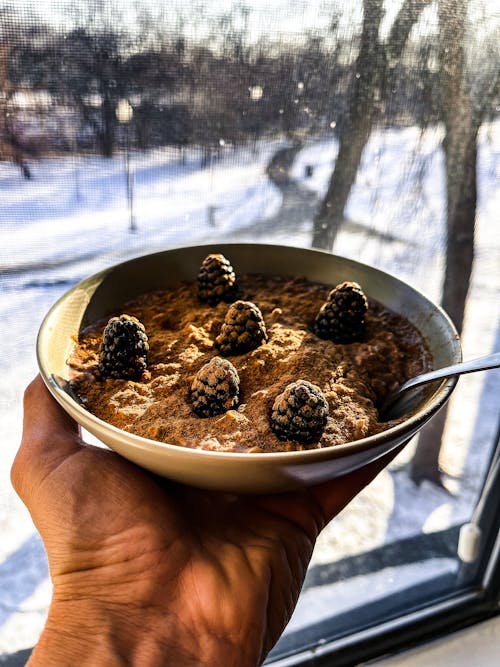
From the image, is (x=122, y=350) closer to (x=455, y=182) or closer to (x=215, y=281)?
(x=215, y=281)

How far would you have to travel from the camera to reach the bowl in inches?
24.2

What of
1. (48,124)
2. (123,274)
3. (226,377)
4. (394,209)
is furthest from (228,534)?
(394,209)

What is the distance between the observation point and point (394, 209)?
1336mm

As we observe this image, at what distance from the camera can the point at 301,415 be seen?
0.66 meters

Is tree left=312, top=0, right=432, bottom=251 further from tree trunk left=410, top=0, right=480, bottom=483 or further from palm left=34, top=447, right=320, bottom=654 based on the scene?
palm left=34, top=447, right=320, bottom=654

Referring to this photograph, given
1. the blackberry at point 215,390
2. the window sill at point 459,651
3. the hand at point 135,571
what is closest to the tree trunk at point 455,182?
the window sill at point 459,651

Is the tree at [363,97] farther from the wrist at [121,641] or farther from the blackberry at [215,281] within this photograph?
the wrist at [121,641]

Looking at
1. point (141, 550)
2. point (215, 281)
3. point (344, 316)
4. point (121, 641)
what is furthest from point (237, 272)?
point (121, 641)

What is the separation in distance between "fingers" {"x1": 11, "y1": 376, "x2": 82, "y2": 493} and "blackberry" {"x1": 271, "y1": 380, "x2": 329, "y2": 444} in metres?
0.34

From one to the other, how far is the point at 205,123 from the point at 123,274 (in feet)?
1.13

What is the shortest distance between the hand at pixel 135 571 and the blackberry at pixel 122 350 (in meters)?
0.13

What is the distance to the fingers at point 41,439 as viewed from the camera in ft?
2.76

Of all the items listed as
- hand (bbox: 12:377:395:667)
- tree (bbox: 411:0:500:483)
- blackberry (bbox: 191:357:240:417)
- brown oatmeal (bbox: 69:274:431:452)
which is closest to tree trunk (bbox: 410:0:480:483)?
tree (bbox: 411:0:500:483)

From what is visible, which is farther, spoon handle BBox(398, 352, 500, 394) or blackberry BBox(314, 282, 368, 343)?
blackberry BBox(314, 282, 368, 343)
